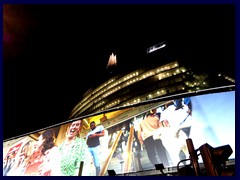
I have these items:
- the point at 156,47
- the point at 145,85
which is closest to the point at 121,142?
the point at 145,85

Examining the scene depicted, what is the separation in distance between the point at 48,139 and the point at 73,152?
3406 mm

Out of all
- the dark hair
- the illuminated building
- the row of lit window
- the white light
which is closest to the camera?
the dark hair

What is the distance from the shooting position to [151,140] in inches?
567

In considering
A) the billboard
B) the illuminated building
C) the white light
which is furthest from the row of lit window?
the billboard

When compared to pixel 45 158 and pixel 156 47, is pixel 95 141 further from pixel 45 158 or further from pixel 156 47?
pixel 156 47

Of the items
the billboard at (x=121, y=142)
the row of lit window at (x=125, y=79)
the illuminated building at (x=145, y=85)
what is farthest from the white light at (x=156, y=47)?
the billboard at (x=121, y=142)

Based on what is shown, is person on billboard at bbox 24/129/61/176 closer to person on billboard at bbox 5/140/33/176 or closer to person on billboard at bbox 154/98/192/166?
person on billboard at bbox 5/140/33/176

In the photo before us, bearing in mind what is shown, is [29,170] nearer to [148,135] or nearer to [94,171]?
[94,171]

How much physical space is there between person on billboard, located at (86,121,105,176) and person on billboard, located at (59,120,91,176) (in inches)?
14.5

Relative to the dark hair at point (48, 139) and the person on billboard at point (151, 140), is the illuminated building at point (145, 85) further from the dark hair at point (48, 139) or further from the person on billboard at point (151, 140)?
the person on billboard at point (151, 140)

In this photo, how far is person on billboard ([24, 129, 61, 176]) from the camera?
16.6 m

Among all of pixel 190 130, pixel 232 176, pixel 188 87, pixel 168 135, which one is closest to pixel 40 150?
pixel 168 135

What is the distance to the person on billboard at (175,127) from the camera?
44.0 feet

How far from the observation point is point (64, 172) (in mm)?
16062
